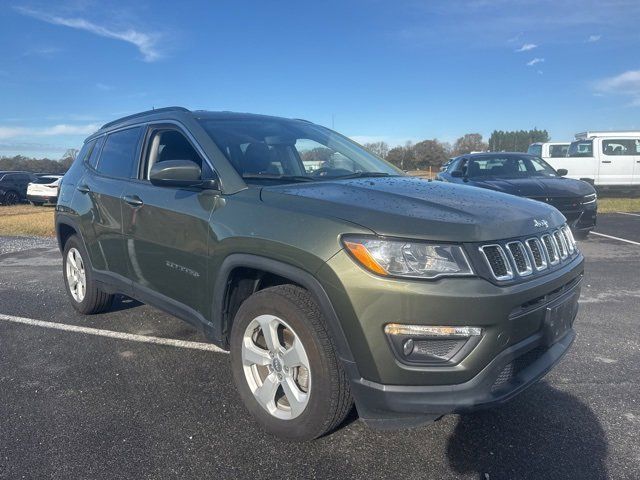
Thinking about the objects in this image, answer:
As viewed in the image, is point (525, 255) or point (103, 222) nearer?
point (525, 255)

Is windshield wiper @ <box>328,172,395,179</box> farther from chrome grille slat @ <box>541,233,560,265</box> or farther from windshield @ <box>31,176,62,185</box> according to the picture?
windshield @ <box>31,176,62,185</box>

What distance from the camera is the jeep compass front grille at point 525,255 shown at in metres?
2.29

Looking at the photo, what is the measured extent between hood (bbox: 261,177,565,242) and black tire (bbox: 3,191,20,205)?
26061 millimetres

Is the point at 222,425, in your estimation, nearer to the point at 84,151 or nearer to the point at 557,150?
the point at 84,151

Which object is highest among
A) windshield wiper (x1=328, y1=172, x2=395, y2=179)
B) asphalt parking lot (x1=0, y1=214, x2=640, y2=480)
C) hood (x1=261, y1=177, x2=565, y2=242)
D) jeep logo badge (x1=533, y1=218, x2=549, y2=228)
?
windshield wiper (x1=328, y1=172, x2=395, y2=179)

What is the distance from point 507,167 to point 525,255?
307 inches

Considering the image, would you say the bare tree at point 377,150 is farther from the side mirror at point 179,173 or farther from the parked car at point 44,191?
the parked car at point 44,191

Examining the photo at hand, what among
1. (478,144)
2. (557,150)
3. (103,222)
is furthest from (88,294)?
(478,144)

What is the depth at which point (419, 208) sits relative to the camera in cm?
249

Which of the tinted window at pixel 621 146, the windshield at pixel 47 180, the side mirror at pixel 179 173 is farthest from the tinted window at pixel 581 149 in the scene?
the windshield at pixel 47 180

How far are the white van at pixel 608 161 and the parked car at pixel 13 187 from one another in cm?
2369

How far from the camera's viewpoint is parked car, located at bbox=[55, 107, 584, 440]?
2207 mm

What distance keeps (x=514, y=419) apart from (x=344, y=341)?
52.0 inches

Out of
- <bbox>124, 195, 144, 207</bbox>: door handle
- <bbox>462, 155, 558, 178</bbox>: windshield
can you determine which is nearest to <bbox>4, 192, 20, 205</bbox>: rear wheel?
<bbox>462, 155, 558, 178</bbox>: windshield
